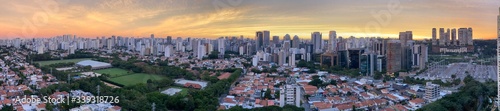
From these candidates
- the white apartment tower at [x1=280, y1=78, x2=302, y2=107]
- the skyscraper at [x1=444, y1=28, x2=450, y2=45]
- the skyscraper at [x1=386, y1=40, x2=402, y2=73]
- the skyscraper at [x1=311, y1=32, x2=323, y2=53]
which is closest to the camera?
the white apartment tower at [x1=280, y1=78, x2=302, y2=107]

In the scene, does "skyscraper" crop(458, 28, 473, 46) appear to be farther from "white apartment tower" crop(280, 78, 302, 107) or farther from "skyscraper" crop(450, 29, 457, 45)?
"white apartment tower" crop(280, 78, 302, 107)

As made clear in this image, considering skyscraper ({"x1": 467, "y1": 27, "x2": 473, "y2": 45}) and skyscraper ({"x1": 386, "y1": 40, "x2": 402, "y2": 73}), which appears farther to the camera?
skyscraper ({"x1": 467, "y1": 27, "x2": 473, "y2": 45})

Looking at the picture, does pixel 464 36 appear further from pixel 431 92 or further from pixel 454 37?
pixel 431 92

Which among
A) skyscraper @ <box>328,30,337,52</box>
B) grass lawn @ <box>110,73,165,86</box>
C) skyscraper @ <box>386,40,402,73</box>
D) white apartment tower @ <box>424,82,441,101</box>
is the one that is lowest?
white apartment tower @ <box>424,82,441,101</box>

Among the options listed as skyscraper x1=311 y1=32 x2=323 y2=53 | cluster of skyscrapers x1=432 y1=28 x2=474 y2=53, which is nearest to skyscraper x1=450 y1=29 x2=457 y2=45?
cluster of skyscrapers x1=432 y1=28 x2=474 y2=53

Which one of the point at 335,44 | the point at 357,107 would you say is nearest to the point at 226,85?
the point at 357,107


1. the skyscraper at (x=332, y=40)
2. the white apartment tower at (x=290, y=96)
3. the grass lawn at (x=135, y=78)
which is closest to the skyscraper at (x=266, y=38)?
the skyscraper at (x=332, y=40)

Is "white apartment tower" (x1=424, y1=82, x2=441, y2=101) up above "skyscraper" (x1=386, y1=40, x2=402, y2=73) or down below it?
below

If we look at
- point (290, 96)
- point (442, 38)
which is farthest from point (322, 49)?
A: point (290, 96)
